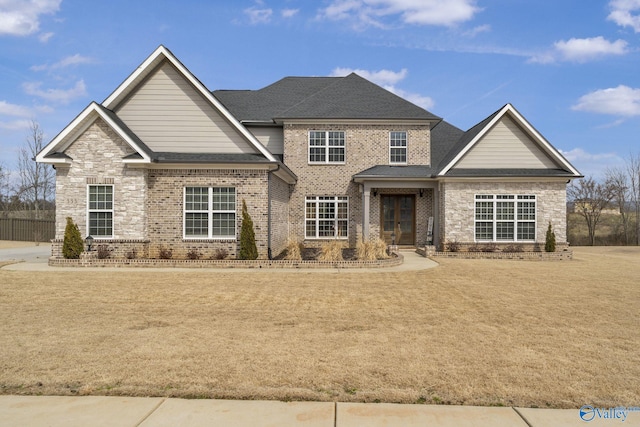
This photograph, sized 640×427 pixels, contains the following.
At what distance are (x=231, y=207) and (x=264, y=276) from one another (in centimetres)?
405

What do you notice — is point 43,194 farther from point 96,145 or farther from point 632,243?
point 632,243

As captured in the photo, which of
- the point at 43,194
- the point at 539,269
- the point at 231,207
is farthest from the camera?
the point at 43,194

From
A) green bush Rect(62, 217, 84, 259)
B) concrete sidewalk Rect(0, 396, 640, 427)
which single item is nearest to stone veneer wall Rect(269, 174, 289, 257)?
green bush Rect(62, 217, 84, 259)

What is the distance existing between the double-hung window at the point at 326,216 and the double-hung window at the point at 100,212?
→ 8.95 meters

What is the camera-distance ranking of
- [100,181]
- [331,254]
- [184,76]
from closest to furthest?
[331,254] → [100,181] → [184,76]

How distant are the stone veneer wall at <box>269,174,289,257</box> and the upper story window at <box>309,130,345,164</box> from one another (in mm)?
2142

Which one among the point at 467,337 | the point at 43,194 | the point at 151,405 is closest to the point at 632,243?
the point at 467,337

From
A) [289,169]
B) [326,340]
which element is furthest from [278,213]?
[326,340]

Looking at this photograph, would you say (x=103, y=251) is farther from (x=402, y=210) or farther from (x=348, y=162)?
(x=402, y=210)

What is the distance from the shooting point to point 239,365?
505 centimetres

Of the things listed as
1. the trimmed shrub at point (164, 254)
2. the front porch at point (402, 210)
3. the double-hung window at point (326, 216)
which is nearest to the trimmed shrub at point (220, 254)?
the trimmed shrub at point (164, 254)

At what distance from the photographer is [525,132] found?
1906 centimetres

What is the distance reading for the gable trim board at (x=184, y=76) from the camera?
1557cm

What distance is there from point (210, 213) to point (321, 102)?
919cm
